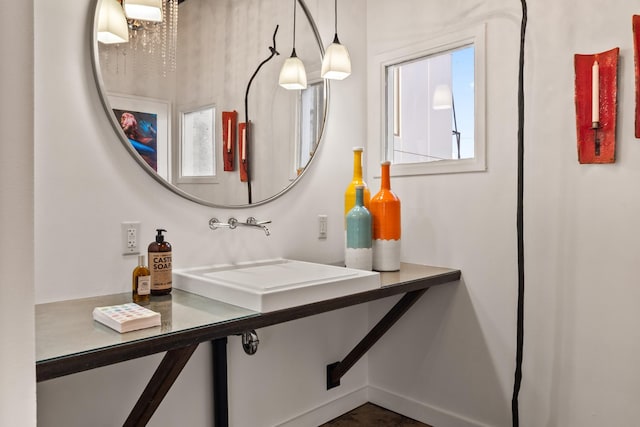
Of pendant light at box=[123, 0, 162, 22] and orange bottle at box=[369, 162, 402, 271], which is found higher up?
pendant light at box=[123, 0, 162, 22]

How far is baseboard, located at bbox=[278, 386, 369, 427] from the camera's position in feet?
7.29

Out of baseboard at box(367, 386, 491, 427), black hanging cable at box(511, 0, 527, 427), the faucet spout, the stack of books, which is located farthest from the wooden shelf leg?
baseboard at box(367, 386, 491, 427)

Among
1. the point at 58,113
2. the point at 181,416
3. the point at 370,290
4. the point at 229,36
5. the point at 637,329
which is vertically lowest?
the point at 181,416

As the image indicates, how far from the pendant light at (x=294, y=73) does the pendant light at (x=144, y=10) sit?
2.07 ft

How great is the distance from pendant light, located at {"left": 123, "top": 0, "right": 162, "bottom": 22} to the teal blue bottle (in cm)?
110

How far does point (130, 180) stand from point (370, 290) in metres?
0.96

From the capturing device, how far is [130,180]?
5.43ft

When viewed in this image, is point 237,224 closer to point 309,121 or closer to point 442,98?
point 309,121

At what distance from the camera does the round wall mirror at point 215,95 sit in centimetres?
164

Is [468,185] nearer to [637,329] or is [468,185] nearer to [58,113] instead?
[637,329]

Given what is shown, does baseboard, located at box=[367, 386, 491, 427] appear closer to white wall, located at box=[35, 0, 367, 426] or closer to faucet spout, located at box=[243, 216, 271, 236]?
white wall, located at box=[35, 0, 367, 426]

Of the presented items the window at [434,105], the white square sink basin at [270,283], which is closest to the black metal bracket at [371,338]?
the white square sink basin at [270,283]

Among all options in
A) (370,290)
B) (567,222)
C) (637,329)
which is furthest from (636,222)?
(370,290)

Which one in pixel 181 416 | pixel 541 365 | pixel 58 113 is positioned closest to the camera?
pixel 58 113
